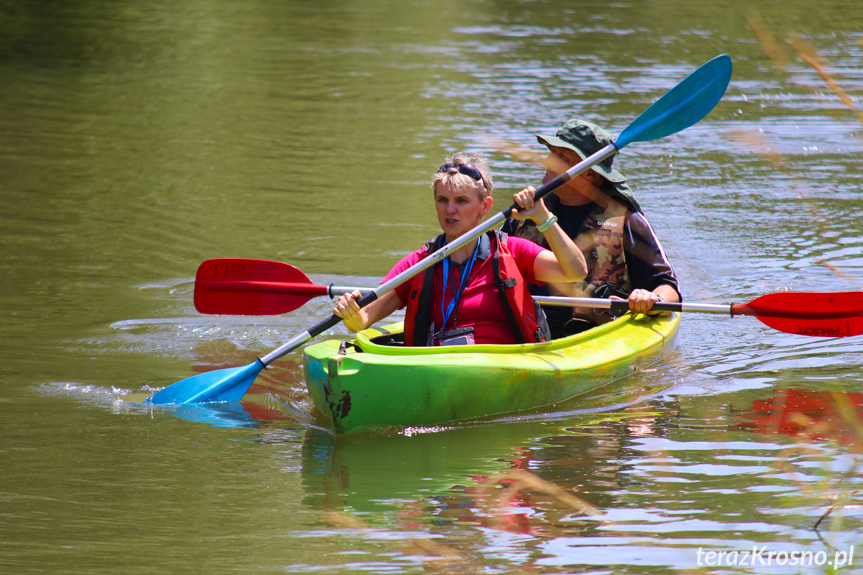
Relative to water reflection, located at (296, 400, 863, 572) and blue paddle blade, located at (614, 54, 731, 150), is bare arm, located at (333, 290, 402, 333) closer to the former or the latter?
water reflection, located at (296, 400, 863, 572)

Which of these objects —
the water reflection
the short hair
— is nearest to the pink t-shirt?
the short hair

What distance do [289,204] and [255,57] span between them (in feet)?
26.9

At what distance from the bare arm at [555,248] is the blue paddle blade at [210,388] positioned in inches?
59.2

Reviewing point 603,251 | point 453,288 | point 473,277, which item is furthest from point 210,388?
point 603,251

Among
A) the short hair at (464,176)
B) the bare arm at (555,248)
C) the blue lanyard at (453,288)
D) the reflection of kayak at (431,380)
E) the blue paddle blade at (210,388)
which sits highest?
the short hair at (464,176)

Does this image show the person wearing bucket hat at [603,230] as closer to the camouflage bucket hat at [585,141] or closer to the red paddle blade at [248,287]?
the camouflage bucket hat at [585,141]

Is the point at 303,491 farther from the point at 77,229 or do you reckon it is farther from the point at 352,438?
the point at 77,229

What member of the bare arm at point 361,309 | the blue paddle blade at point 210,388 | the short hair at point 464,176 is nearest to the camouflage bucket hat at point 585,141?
the short hair at point 464,176

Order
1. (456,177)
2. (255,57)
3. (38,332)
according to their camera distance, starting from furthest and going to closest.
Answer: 1. (255,57)
2. (38,332)
3. (456,177)

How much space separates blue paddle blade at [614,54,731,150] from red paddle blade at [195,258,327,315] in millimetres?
1948

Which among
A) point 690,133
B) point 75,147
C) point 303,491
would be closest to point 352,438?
point 303,491

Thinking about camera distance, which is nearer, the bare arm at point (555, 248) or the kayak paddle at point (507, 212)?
the bare arm at point (555, 248)

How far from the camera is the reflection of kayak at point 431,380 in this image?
4.50m

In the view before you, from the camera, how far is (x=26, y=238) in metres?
8.02
